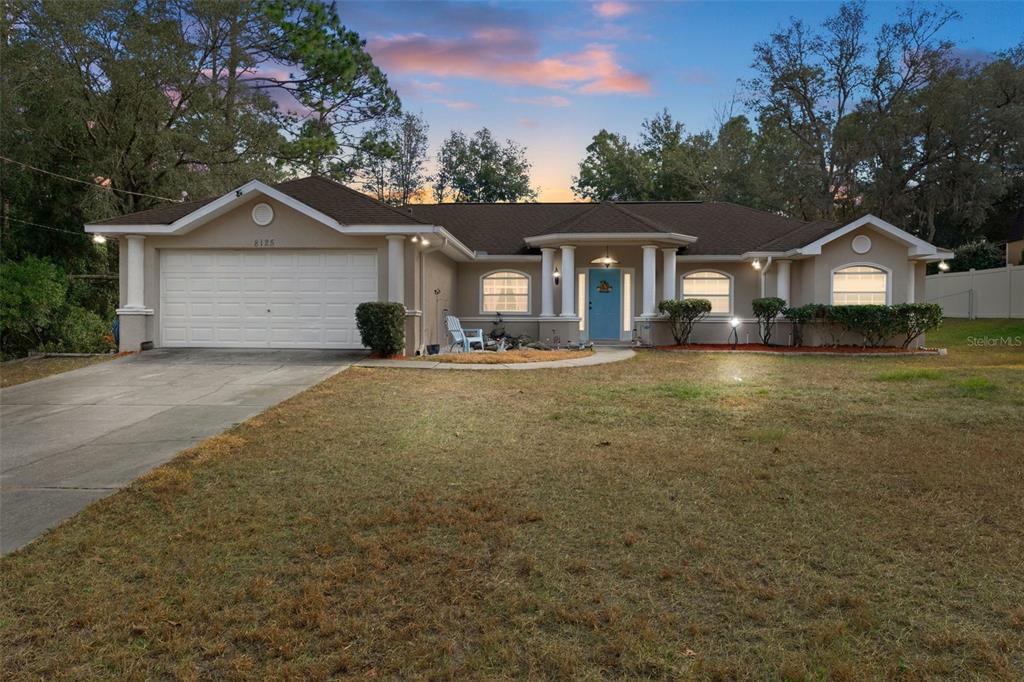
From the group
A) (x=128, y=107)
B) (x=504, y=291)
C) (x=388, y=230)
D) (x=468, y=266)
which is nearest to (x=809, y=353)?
(x=504, y=291)

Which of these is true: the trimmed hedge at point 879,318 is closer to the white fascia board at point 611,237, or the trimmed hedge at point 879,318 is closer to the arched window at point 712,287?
the arched window at point 712,287

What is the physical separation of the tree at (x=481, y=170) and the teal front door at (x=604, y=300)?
19.0 meters

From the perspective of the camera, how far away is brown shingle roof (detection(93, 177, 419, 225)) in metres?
13.6

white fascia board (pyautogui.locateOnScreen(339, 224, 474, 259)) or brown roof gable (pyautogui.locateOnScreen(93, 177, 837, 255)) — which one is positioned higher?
brown roof gable (pyautogui.locateOnScreen(93, 177, 837, 255))

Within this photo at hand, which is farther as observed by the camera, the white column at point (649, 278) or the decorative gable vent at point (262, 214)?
the white column at point (649, 278)

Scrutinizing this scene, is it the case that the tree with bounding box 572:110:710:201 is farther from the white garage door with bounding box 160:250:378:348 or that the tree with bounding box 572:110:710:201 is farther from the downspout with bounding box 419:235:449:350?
the white garage door with bounding box 160:250:378:348

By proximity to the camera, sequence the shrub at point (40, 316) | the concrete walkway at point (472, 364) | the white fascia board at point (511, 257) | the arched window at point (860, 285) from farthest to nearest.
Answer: the white fascia board at point (511, 257) → the arched window at point (860, 285) → the shrub at point (40, 316) → the concrete walkway at point (472, 364)

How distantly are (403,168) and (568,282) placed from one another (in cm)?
2050

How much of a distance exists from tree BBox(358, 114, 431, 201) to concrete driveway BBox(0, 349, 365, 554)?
21.6m

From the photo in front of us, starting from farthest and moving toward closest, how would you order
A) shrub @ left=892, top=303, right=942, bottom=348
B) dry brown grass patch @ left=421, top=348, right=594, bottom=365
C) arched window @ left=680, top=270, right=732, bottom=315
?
arched window @ left=680, top=270, right=732, bottom=315 → shrub @ left=892, top=303, right=942, bottom=348 → dry brown grass patch @ left=421, top=348, right=594, bottom=365

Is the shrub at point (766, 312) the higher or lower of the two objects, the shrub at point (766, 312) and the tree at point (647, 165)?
the lower

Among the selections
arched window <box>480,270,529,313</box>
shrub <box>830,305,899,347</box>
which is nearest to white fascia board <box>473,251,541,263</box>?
arched window <box>480,270,529,313</box>

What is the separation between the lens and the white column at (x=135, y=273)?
13852mm

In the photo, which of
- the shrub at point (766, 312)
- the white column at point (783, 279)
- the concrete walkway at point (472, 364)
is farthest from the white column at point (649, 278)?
the concrete walkway at point (472, 364)
